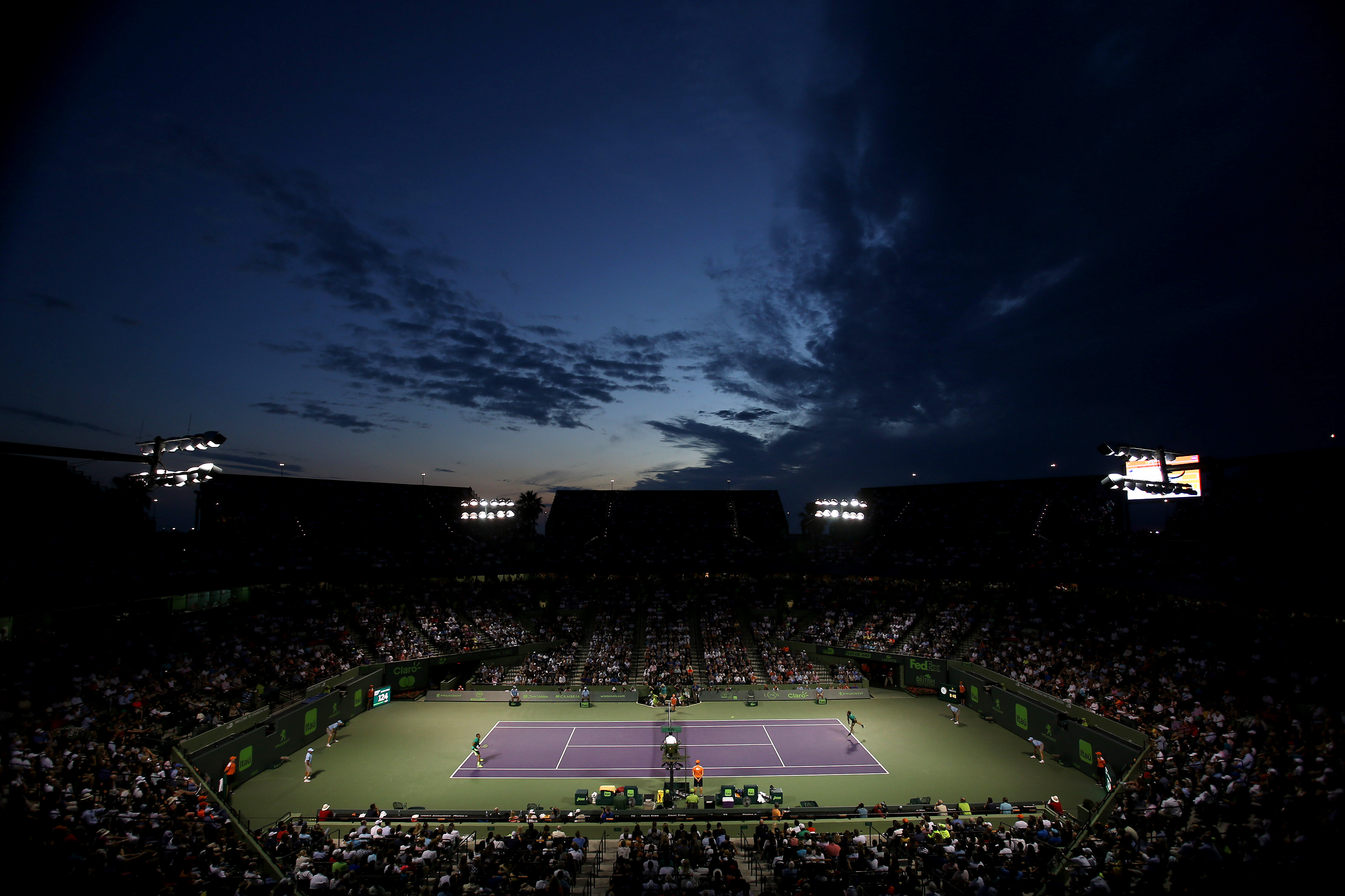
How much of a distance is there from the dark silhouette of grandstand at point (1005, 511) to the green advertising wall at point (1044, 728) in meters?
14.5

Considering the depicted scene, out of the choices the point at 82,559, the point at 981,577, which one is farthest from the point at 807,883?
the point at 82,559

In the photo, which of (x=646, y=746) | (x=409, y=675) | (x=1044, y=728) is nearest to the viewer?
(x=1044, y=728)

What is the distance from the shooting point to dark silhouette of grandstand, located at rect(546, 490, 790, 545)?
53156mm

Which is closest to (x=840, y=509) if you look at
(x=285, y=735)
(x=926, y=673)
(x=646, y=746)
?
(x=926, y=673)

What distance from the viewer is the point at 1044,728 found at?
25.7m

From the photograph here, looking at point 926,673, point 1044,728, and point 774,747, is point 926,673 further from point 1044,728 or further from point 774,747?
point 774,747

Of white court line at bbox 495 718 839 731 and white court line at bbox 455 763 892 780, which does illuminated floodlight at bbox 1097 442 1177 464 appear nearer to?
white court line at bbox 455 763 892 780

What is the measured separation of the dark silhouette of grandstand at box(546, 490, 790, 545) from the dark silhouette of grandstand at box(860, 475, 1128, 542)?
10227 mm

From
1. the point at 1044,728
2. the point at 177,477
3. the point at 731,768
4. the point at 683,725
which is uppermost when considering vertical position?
the point at 177,477

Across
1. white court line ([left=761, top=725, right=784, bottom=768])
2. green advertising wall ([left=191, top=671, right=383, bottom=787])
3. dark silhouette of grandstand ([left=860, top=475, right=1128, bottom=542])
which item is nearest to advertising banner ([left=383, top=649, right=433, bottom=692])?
green advertising wall ([left=191, top=671, right=383, bottom=787])

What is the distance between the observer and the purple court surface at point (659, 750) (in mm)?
23688

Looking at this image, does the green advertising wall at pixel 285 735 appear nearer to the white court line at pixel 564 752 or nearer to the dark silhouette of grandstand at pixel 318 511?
the white court line at pixel 564 752

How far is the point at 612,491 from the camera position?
58750 mm

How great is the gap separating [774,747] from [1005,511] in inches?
1190
